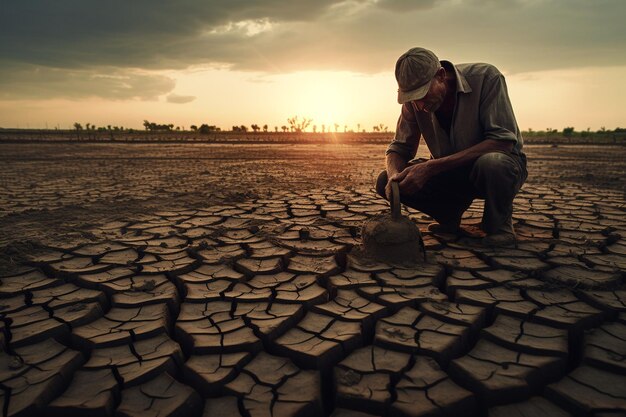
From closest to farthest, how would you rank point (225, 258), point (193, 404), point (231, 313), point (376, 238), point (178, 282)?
point (193, 404) < point (231, 313) < point (178, 282) < point (376, 238) < point (225, 258)

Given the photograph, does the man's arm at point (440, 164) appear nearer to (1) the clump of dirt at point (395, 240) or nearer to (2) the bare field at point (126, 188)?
(1) the clump of dirt at point (395, 240)

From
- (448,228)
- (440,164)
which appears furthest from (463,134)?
A: (448,228)

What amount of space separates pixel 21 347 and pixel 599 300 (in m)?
2.50

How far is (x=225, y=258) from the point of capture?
93.7 inches

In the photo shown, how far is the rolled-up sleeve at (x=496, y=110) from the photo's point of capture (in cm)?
227

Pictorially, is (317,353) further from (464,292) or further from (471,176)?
(471,176)

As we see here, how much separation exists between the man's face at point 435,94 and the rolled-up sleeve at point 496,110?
297 mm

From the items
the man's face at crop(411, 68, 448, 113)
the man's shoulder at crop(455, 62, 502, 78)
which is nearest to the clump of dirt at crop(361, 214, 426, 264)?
the man's face at crop(411, 68, 448, 113)

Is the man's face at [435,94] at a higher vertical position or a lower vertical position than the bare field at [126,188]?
higher

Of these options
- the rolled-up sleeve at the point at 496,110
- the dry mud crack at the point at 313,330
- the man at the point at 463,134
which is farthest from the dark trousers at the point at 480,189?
the dry mud crack at the point at 313,330

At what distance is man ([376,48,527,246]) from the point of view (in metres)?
2.10

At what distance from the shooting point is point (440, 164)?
232 cm

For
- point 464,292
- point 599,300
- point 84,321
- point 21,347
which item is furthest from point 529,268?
point 21,347

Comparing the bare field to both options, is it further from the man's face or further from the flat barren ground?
the man's face
